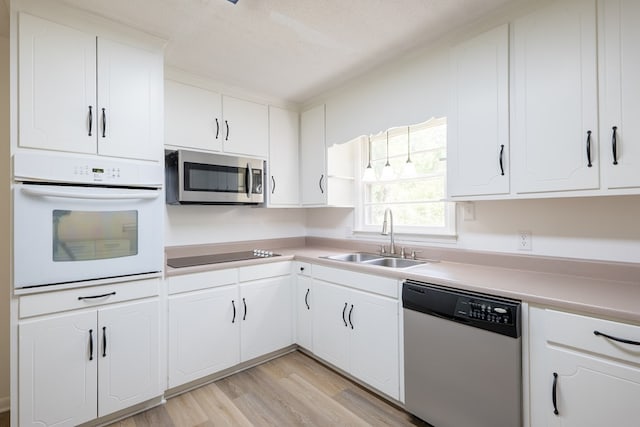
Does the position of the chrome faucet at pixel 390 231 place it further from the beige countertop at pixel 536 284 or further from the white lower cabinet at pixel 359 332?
the white lower cabinet at pixel 359 332

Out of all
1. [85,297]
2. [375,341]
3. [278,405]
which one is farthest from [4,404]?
[375,341]

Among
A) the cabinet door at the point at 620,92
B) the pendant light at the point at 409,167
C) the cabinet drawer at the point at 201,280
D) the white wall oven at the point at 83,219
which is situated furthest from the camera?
the pendant light at the point at 409,167

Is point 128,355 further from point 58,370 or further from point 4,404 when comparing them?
point 4,404

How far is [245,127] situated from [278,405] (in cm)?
223

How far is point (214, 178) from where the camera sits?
254cm

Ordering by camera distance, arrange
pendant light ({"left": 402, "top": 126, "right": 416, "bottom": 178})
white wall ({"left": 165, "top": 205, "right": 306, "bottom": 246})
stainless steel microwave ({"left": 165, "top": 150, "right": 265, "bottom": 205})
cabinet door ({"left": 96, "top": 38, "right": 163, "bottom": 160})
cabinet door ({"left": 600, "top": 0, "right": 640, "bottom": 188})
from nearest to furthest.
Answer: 1. cabinet door ({"left": 600, "top": 0, "right": 640, "bottom": 188})
2. cabinet door ({"left": 96, "top": 38, "right": 163, "bottom": 160})
3. stainless steel microwave ({"left": 165, "top": 150, "right": 265, "bottom": 205})
4. pendant light ({"left": 402, "top": 126, "right": 416, "bottom": 178})
5. white wall ({"left": 165, "top": 205, "right": 306, "bottom": 246})

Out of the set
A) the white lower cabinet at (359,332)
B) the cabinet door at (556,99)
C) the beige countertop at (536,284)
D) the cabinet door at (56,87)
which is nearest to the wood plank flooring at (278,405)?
the white lower cabinet at (359,332)

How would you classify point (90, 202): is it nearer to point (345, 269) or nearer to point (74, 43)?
point (74, 43)

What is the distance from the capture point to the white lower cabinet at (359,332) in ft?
6.37

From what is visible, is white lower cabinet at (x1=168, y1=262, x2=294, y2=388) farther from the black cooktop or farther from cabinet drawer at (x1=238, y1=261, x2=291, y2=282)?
the black cooktop

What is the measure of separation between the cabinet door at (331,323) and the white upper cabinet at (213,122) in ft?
4.62

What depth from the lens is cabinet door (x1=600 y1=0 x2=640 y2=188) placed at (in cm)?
135

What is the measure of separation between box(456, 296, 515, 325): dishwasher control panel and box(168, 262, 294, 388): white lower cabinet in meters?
1.52

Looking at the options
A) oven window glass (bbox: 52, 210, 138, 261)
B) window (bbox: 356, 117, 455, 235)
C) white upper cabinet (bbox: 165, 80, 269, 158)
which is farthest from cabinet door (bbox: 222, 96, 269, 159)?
oven window glass (bbox: 52, 210, 138, 261)
